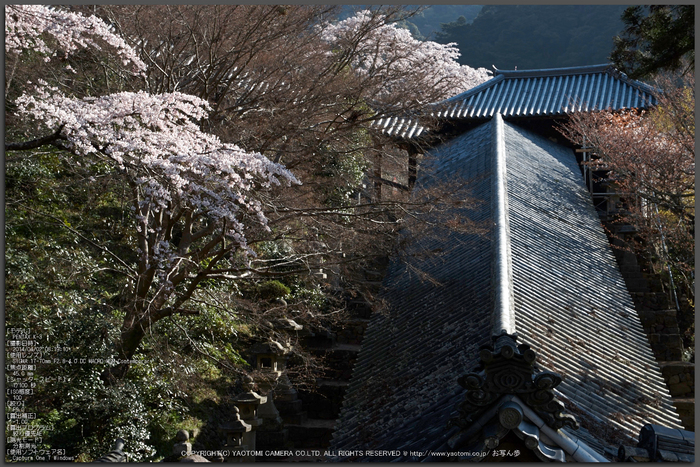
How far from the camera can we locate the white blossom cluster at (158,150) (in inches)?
248

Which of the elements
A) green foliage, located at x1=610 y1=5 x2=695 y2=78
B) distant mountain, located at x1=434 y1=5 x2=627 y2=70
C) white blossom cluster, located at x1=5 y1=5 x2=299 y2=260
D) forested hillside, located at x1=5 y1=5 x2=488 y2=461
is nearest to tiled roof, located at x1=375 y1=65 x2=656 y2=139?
forested hillside, located at x1=5 y1=5 x2=488 y2=461

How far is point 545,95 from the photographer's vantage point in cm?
1894

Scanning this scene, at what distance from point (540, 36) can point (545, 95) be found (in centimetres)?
1356

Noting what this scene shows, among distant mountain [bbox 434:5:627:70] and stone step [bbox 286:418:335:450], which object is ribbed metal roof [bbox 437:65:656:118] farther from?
distant mountain [bbox 434:5:627:70]

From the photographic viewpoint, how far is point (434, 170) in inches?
592

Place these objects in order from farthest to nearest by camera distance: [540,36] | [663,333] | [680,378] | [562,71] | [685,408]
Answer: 1. [540,36]
2. [562,71]
3. [663,333]
4. [680,378]
5. [685,408]

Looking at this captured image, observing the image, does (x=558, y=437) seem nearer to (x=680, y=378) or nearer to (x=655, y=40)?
(x=655, y=40)

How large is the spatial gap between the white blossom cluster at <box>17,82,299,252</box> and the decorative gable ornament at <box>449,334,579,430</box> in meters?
3.09

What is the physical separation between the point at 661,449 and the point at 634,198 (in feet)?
35.8

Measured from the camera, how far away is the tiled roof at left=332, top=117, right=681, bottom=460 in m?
6.86

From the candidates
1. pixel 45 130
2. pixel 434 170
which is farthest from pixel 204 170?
pixel 434 170

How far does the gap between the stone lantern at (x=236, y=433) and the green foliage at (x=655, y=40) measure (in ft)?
23.8

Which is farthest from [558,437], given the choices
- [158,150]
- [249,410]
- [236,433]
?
[249,410]

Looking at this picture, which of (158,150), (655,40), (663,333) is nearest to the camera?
(158,150)
